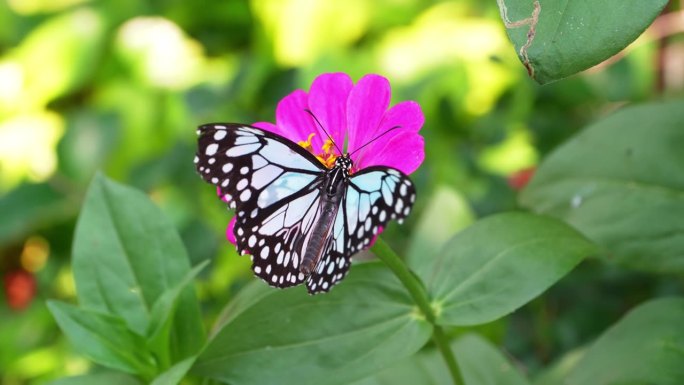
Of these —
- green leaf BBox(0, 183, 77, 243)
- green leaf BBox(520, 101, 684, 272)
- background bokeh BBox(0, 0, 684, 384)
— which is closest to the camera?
green leaf BBox(520, 101, 684, 272)

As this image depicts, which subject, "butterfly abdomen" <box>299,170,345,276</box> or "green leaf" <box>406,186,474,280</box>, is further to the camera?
"green leaf" <box>406,186,474,280</box>

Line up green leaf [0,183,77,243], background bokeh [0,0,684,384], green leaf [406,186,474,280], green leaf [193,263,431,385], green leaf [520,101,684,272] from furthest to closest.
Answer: green leaf [0,183,77,243]
background bokeh [0,0,684,384]
green leaf [406,186,474,280]
green leaf [520,101,684,272]
green leaf [193,263,431,385]

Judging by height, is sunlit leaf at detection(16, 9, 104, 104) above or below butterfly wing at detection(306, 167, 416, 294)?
above

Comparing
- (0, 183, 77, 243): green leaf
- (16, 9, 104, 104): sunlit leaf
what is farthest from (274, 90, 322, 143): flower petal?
(16, 9, 104, 104): sunlit leaf

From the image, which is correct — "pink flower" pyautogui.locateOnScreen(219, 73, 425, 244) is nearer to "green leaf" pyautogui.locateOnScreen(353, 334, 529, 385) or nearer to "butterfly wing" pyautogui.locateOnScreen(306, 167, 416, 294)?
"butterfly wing" pyautogui.locateOnScreen(306, 167, 416, 294)

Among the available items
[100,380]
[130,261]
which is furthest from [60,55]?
[100,380]
